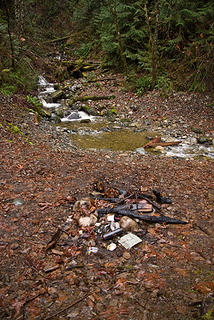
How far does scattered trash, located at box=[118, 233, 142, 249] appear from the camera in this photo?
2921 mm

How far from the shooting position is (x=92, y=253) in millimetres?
2809

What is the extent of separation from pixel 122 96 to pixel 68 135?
16.8 ft

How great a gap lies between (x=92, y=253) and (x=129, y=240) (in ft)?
1.82

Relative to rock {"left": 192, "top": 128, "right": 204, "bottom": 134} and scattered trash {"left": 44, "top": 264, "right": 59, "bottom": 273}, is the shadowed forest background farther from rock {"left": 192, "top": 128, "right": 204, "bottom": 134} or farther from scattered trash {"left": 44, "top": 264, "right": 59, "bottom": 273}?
scattered trash {"left": 44, "top": 264, "right": 59, "bottom": 273}

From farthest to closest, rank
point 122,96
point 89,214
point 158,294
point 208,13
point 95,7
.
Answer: point 95,7, point 122,96, point 208,13, point 89,214, point 158,294

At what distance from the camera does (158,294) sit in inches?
84.7

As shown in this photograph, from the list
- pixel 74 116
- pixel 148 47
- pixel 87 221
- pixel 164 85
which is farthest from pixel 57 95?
pixel 87 221

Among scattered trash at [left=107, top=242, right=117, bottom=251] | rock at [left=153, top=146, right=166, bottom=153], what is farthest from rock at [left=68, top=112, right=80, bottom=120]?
scattered trash at [left=107, top=242, right=117, bottom=251]

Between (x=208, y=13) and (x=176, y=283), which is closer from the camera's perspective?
(x=176, y=283)

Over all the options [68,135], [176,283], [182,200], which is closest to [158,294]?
[176,283]

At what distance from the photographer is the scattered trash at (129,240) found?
2.92 m

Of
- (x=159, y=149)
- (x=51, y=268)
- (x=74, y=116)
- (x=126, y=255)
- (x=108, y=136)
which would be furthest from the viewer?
A: (x=74, y=116)

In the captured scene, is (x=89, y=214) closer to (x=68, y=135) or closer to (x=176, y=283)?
(x=176, y=283)

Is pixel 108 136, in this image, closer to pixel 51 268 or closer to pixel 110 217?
pixel 110 217
